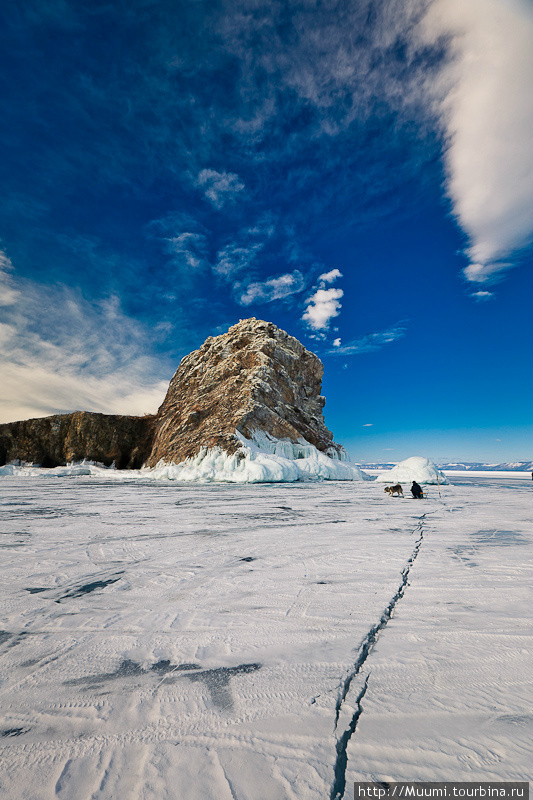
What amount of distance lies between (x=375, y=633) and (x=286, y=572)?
1.86m

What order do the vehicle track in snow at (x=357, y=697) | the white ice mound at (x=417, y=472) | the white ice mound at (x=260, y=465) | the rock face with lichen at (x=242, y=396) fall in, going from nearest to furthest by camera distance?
1. the vehicle track in snow at (x=357, y=697)
2. the white ice mound at (x=417, y=472)
3. the white ice mound at (x=260, y=465)
4. the rock face with lichen at (x=242, y=396)

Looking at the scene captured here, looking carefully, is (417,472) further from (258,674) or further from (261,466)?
(258,674)

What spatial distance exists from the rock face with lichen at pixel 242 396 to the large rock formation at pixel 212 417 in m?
0.11

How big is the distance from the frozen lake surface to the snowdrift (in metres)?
25.8

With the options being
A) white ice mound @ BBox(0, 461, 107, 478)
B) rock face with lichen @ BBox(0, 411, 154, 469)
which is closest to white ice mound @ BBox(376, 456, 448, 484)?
white ice mound @ BBox(0, 461, 107, 478)

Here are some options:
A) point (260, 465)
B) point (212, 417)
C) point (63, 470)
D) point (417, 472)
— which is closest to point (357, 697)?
point (260, 465)

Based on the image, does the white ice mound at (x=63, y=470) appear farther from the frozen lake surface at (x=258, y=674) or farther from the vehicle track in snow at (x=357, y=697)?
the vehicle track in snow at (x=357, y=697)

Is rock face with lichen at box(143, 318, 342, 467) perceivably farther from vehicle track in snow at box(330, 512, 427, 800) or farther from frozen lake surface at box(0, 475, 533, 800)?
vehicle track in snow at box(330, 512, 427, 800)

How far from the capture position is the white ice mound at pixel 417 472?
28.0 metres

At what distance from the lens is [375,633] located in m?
2.77

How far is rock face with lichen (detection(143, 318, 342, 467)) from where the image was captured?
36.2m

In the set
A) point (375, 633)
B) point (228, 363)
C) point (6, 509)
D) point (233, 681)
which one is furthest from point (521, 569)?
point (228, 363)

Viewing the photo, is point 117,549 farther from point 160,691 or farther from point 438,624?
point 438,624

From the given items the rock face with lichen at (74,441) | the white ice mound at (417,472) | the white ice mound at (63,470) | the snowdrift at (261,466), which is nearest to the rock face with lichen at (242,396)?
the snowdrift at (261,466)
